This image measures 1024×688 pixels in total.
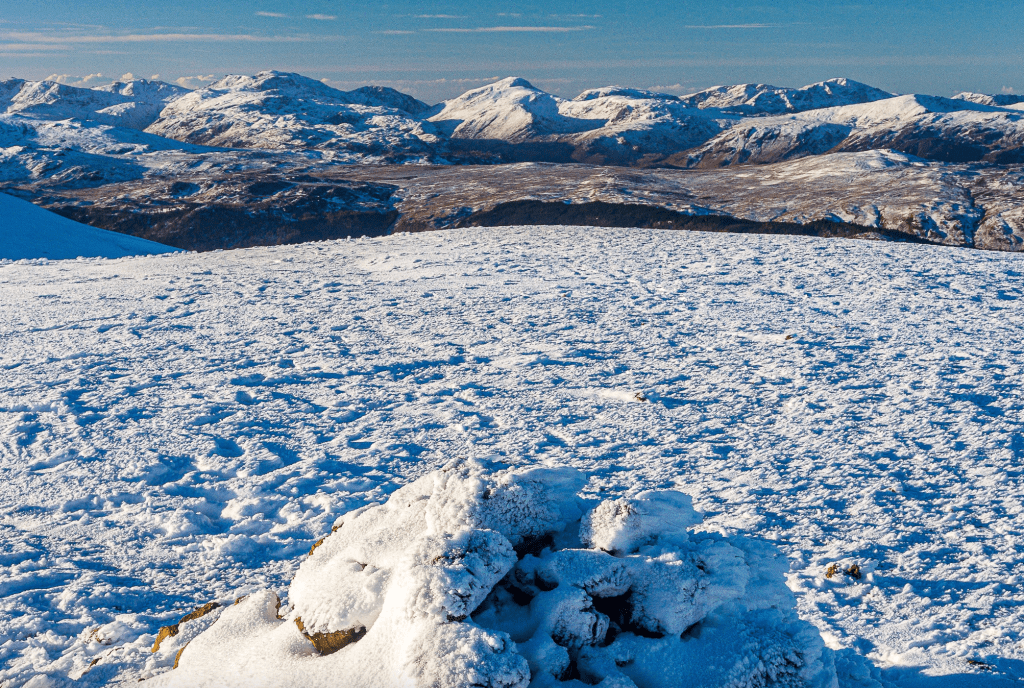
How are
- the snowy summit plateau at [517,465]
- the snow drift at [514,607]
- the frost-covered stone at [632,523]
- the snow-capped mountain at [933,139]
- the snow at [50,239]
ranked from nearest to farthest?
the snow drift at [514,607] < the snowy summit plateau at [517,465] < the frost-covered stone at [632,523] < the snow at [50,239] < the snow-capped mountain at [933,139]

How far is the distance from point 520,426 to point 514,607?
433 cm

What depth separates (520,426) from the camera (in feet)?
25.2

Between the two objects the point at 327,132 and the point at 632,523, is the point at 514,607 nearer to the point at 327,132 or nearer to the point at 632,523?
the point at 632,523

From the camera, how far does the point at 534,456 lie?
22.8ft

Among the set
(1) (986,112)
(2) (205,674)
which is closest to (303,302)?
(2) (205,674)

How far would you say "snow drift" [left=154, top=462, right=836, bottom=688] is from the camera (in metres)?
2.97

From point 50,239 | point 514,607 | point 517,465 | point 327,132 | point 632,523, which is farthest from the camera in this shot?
point 327,132

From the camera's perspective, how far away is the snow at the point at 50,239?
891 inches

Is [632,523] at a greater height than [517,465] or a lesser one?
greater

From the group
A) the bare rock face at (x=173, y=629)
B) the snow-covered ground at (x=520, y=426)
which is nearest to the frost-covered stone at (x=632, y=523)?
the snow-covered ground at (x=520, y=426)

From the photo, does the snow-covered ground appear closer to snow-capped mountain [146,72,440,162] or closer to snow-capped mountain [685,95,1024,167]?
snow-capped mountain [146,72,440,162]

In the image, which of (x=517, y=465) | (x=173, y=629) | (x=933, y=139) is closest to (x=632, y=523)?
(x=517, y=465)

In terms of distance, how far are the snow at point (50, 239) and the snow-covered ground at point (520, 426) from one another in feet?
31.9

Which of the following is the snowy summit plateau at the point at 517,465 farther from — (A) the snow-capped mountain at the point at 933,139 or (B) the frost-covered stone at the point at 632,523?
(A) the snow-capped mountain at the point at 933,139
